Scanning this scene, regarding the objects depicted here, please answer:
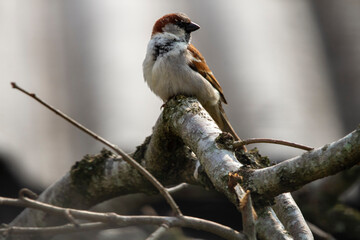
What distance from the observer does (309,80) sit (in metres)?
3.73

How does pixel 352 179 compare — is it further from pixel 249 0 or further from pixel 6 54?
pixel 6 54

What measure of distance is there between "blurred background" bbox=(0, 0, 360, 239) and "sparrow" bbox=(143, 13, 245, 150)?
0.17m

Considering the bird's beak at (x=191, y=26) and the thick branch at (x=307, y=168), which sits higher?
the bird's beak at (x=191, y=26)

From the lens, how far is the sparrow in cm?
316

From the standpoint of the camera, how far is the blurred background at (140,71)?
10.4ft

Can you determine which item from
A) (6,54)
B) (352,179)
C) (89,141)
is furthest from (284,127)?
(6,54)

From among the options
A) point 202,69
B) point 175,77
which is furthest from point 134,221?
point 202,69

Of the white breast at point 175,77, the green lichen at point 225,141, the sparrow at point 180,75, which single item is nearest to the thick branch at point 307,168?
the green lichen at point 225,141

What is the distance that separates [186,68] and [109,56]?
0.73 meters

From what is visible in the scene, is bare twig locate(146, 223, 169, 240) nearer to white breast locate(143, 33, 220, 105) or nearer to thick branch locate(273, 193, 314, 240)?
thick branch locate(273, 193, 314, 240)

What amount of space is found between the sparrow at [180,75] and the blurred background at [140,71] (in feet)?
0.55

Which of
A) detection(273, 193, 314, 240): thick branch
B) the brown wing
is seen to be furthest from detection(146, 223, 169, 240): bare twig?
the brown wing

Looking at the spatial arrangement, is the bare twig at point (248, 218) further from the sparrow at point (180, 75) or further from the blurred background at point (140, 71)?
the sparrow at point (180, 75)

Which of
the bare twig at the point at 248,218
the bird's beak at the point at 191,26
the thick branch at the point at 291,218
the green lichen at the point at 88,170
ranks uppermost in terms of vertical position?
the bird's beak at the point at 191,26
